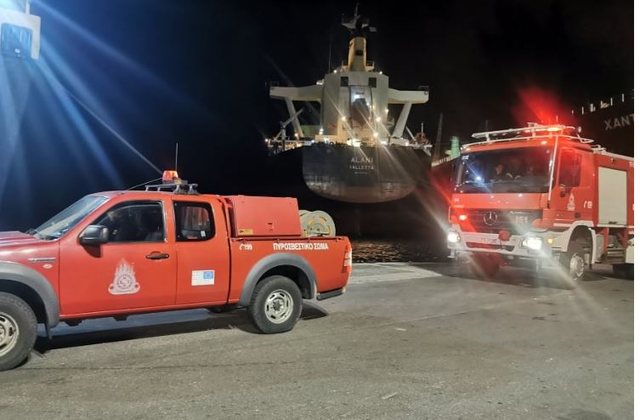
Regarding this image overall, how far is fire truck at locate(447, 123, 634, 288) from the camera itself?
424 inches

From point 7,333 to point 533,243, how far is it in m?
8.84

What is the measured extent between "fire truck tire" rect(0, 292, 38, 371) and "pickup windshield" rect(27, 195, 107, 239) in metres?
0.71

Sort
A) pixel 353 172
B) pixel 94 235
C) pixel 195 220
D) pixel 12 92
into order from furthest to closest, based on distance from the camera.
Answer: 1. pixel 353 172
2. pixel 12 92
3. pixel 195 220
4. pixel 94 235

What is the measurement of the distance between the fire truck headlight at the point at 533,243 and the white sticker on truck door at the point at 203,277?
6.86 m

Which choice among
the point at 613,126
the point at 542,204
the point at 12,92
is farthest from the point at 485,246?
the point at 613,126

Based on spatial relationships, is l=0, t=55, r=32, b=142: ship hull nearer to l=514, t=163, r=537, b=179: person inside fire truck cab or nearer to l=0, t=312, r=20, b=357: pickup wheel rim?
l=0, t=312, r=20, b=357: pickup wheel rim

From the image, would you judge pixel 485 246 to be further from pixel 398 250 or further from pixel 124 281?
pixel 398 250

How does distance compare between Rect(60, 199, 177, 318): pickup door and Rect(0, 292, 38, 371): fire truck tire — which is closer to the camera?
Rect(0, 292, 38, 371): fire truck tire

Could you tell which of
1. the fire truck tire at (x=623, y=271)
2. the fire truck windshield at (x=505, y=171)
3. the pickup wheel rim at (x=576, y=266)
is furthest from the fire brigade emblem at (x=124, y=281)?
the fire truck tire at (x=623, y=271)

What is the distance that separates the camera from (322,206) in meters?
32.9

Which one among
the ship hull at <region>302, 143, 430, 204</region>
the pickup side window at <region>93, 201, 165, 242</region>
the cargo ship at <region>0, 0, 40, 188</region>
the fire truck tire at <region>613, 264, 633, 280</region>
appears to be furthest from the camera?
the ship hull at <region>302, 143, 430, 204</region>

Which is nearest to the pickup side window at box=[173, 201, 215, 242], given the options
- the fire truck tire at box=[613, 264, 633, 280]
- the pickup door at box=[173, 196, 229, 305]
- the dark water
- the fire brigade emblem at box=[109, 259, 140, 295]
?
the pickup door at box=[173, 196, 229, 305]

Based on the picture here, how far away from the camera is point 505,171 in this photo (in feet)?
37.3

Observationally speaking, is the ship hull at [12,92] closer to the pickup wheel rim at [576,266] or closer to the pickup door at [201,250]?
the pickup door at [201,250]
